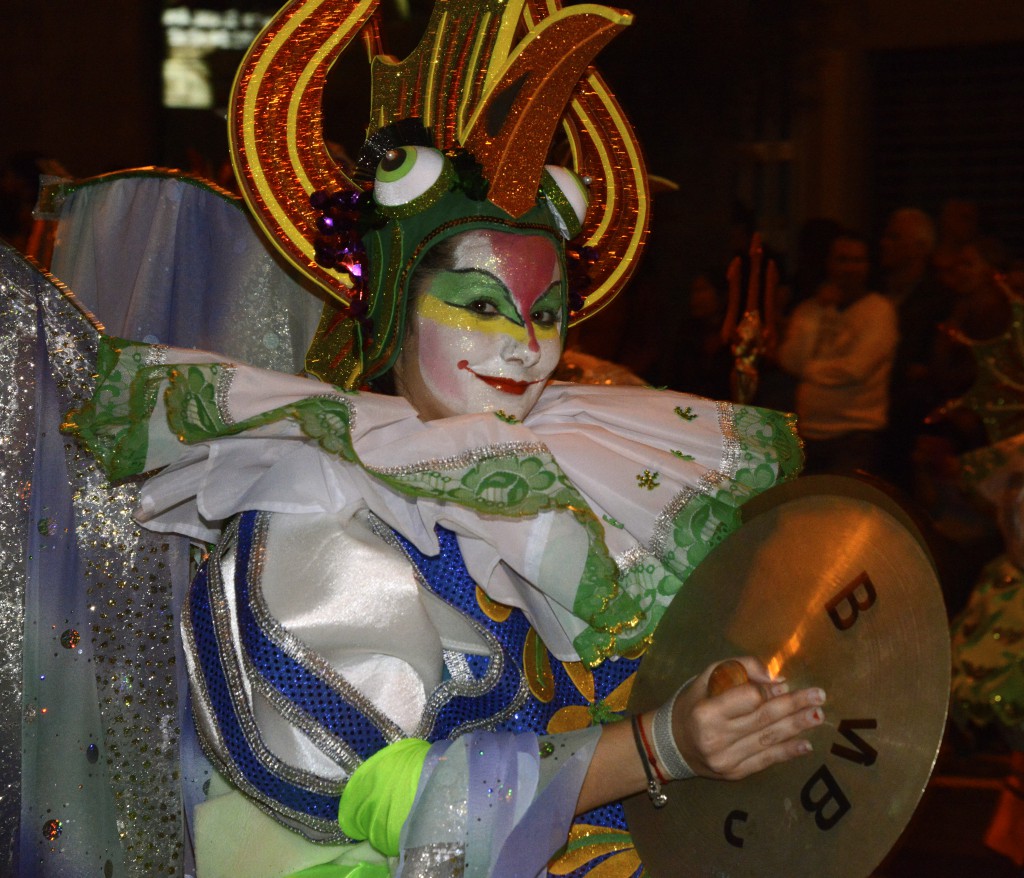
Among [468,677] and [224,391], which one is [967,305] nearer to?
[468,677]

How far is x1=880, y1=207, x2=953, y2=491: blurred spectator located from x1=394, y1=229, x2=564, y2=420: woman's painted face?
4130mm

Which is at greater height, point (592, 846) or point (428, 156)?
point (428, 156)

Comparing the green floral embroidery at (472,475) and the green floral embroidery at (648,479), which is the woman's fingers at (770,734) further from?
the green floral embroidery at (648,479)

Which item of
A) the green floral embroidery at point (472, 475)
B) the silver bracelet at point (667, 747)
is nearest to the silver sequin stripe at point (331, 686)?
the green floral embroidery at point (472, 475)

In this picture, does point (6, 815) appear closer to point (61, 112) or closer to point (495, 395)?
point (495, 395)

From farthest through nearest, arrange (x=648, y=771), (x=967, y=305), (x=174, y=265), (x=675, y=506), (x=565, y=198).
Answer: (x=967, y=305) → (x=174, y=265) → (x=565, y=198) → (x=675, y=506) → (x=648, y=771)

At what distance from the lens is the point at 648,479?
86.0 inches

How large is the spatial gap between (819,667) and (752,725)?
0.12m

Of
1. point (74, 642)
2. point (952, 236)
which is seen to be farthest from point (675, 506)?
point (952, 236)

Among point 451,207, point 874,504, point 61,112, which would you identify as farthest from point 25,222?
point 874,504

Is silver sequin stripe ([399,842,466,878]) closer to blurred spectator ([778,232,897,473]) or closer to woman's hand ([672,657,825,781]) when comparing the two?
woman's hand ([672,657,825,781])

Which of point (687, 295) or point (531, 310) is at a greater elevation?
point (531, 310)

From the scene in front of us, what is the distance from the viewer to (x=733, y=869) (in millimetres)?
1860

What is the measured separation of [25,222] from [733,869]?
5.14 meters
